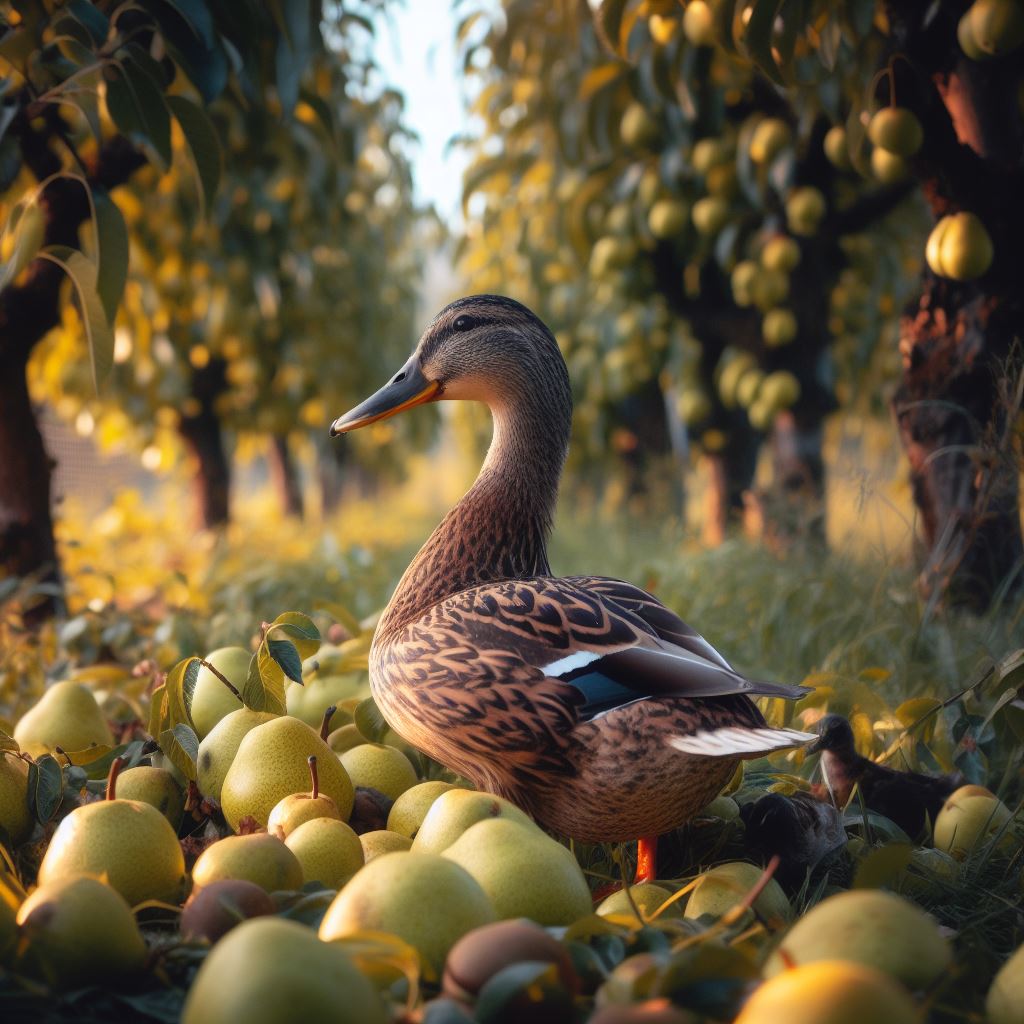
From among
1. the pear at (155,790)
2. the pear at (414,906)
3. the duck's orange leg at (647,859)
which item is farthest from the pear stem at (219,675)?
the duck's orange leg at (647,859)

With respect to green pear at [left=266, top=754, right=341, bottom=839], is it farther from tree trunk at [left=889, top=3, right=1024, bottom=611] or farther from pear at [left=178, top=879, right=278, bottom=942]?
tree trunk at [left=889, top=3, right=1024, bottom=611]

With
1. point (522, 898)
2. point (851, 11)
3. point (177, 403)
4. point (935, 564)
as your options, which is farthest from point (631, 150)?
point (522, 898)

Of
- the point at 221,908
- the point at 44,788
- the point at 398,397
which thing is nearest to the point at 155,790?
the point at 44,788

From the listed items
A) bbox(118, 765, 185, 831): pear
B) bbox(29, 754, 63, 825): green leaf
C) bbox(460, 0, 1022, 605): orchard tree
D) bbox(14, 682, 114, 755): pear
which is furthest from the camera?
bbox(460, 0, 1022, 605): orchard tree

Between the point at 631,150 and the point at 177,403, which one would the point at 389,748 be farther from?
the point at 177,403

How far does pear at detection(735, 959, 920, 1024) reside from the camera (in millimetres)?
801

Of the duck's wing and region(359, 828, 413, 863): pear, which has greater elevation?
the duck's wing

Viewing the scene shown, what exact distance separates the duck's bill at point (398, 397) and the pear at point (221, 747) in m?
0.54

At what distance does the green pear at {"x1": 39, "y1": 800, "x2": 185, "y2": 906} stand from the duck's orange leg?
0.69 metres

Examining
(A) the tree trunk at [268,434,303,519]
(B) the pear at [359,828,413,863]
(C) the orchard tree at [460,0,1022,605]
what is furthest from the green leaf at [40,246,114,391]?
(A) the tree trunk at [268,434,303,519]

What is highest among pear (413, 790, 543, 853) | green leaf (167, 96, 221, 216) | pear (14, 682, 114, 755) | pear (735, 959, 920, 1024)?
green leaf (167, 96, 221, 216)

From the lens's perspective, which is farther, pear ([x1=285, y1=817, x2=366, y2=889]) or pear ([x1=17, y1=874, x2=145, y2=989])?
pear ([x1=285, y1=817, x2=366, y2=889])

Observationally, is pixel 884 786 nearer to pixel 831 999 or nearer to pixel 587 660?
pixel 587 660

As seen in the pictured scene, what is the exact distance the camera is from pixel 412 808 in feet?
5.23
